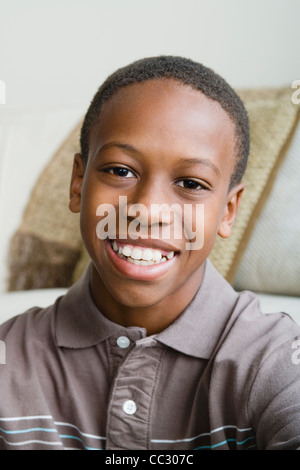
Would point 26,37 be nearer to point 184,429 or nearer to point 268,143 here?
point 268,143

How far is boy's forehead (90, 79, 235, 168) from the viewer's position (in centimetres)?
68

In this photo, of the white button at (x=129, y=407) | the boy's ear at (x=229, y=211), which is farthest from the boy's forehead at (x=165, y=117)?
the white button at (x=129, y=407)

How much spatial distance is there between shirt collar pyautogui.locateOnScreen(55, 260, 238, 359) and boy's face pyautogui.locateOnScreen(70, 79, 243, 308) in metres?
0.06

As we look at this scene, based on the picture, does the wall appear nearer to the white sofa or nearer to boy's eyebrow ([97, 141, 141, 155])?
the white sofa

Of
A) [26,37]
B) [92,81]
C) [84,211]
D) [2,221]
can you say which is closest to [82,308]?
[84,211]

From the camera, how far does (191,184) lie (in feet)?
2.34

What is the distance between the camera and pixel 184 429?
738 millimetres

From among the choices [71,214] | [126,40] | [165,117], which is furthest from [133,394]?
[126,40]

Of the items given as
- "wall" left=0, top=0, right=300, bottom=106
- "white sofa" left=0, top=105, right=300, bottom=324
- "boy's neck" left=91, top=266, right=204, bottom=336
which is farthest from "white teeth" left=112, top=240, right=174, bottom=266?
"wall" left=0, top=0, right=300, bottom=106

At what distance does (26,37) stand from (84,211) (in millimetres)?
1215

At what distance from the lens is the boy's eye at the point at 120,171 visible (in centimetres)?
70

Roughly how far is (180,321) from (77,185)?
258 millimetres

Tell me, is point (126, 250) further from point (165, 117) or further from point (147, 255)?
point (165, 117)

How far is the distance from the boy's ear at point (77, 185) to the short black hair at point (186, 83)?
0.11 feet
